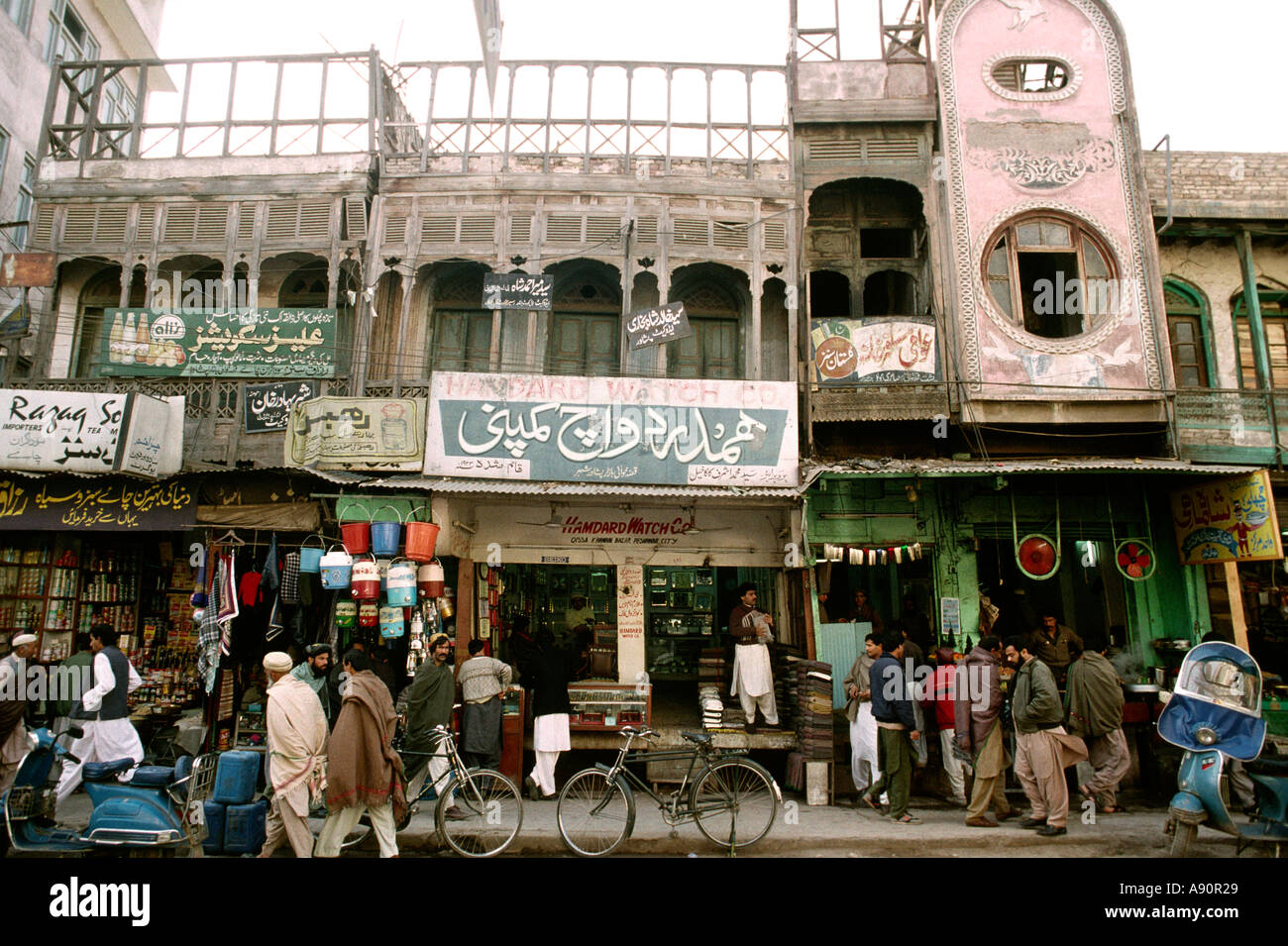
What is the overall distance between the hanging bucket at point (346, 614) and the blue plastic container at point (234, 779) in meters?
2.90

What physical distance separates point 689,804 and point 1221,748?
4.47 m

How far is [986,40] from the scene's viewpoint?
12.1 metres

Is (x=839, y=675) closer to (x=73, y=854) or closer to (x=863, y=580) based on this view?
(x=863, y=580)

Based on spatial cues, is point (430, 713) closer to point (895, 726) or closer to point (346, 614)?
point (346, 614)

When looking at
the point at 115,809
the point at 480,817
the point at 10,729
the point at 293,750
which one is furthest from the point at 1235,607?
the point at 10,729

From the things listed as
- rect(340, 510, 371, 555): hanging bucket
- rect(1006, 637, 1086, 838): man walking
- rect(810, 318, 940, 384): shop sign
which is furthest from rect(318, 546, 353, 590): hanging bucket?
rect(1006, 637, 1086, 838): man walking

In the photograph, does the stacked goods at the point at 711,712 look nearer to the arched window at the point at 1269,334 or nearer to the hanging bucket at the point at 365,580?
the hanging bucket at the point at 365,580

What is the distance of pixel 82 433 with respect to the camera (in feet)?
32.7

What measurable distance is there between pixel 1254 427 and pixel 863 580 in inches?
245

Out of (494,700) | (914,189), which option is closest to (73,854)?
(494,700)

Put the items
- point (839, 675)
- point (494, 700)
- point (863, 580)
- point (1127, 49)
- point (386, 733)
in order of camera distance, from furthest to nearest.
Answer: point (863, 580)
point (1127, 49)
point (839, 675)
point (494, 700)
point (386, 733)

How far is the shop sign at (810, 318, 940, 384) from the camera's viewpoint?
437 inches

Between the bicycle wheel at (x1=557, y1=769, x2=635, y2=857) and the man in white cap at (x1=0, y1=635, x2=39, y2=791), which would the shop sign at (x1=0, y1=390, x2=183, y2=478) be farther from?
the bicycle wheel at (x1=557, y1=769, x2=635, y2=857)

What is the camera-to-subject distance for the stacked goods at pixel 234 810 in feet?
21.3
